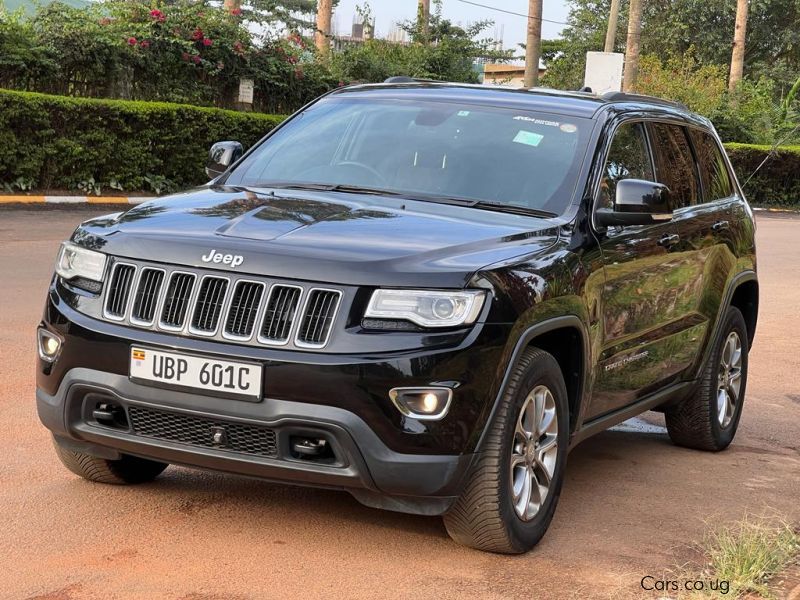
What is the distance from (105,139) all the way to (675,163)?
1524 centimetres

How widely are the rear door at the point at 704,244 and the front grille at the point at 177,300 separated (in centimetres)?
281

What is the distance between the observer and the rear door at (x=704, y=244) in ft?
22.0

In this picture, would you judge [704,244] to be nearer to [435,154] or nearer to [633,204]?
[633,204]

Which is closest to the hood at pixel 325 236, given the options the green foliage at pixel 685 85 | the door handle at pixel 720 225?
the door handle at pixel 720 225

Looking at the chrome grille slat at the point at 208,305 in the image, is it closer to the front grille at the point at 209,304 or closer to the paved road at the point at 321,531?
the front grille at the point at 209,304

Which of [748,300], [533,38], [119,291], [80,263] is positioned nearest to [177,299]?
[119,291]

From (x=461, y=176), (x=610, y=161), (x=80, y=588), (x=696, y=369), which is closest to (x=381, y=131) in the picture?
(x=461, y=176)

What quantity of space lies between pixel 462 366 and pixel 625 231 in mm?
1697

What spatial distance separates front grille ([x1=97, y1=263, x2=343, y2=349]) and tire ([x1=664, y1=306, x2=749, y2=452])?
334 cm

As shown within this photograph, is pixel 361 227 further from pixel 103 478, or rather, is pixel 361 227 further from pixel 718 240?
pixel 718 240

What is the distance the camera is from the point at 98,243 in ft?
16.1

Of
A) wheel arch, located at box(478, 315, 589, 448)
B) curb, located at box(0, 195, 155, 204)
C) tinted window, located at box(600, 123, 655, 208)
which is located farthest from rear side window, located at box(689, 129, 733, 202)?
curb, located at box(0, 195, 155, 204)

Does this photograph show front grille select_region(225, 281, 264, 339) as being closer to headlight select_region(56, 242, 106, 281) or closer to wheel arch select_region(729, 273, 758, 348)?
headlight select_region(56, 242, 106, 281)

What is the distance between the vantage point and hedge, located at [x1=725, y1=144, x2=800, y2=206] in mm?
37125
